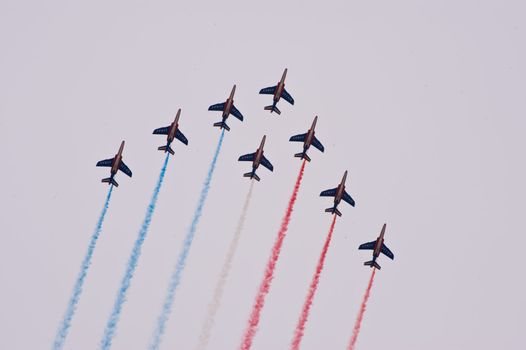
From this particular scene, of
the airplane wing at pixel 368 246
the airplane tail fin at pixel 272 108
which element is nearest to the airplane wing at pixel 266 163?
the airplane tail fin at pixel 272 108

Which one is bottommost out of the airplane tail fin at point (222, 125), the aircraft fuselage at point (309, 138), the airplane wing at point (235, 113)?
the airplane tail fin at point (222, 125)

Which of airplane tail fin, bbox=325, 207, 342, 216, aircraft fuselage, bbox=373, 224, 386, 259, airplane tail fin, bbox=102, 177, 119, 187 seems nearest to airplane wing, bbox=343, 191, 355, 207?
airplane tail fin, bbox=325, 207, 342, 216

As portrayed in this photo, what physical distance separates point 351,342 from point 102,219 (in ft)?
102

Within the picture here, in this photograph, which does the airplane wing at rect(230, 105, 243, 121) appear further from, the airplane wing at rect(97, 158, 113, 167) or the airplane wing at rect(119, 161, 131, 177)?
the airplane wing at rect(97, 158, 113, 167)

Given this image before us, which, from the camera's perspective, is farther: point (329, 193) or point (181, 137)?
point (181, 137)

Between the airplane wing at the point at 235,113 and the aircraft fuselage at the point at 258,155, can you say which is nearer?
the aircraft fuselage at the point at 258,155

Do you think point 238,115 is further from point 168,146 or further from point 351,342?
point 351,342

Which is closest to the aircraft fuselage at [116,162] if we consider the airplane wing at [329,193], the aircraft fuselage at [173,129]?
the aircraft fuselage at [173,129]

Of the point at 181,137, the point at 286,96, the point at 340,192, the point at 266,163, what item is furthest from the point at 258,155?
the point at 340,192

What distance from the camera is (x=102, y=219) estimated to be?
314ft

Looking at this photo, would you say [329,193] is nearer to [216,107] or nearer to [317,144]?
[317,144]

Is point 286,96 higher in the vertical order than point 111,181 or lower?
higher

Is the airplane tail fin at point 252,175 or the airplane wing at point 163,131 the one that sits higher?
the airplane wing at point 163,131

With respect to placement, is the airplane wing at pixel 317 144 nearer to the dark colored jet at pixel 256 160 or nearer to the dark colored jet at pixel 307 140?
the dark colored jet at pixel 307 140
